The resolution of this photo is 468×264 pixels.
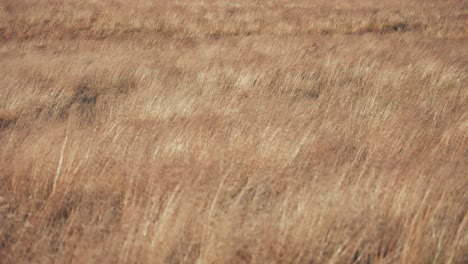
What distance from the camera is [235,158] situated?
283 centimetres

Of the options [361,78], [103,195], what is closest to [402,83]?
[361,78]

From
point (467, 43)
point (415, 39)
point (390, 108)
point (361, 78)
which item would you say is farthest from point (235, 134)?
point (467, 43)

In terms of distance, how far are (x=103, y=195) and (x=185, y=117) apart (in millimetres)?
1550

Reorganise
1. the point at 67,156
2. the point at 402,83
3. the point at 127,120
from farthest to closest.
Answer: the point at 402,83
the point at 127,120
the point at 67,156

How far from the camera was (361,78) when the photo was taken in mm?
5383

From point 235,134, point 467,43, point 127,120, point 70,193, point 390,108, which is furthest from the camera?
point 467,43

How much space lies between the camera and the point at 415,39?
867 cm

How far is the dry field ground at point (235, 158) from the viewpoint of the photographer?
196cm

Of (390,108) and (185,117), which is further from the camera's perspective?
(390,108)

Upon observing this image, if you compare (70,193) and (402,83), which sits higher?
(402,83)

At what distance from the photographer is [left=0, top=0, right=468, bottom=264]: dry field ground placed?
196cm

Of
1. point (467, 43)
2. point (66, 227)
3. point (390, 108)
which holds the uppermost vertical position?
point (467, 43)

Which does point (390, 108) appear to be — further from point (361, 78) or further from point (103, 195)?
point (103, 195)

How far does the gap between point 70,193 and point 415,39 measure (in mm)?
9335
